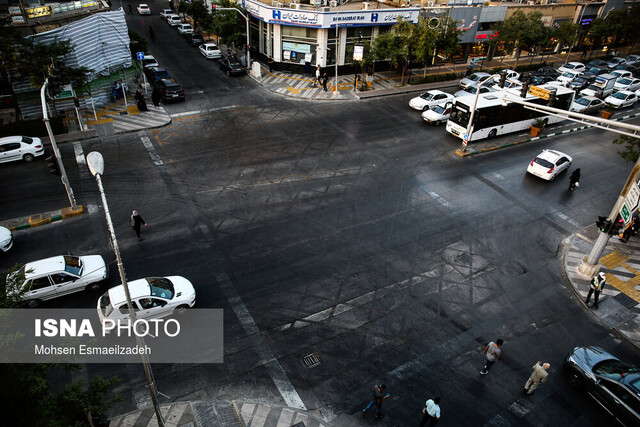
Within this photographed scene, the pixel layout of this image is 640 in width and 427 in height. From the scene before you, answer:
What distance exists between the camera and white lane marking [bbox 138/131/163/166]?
1015 inches

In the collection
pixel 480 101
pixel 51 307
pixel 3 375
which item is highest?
pixel 3 375

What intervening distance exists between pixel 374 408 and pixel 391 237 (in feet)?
30.4

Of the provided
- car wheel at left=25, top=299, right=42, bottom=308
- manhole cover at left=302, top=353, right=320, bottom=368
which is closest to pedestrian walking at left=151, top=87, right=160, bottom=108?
car wheel at left=25, top=299, right=42, bottom=308

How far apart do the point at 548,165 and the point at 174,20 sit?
5282cm

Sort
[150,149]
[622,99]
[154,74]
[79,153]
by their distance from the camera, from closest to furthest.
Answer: [79,153], [150,149], [622,99], [154,74]

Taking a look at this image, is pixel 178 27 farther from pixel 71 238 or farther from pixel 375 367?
pixel 375 367

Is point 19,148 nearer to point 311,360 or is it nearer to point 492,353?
point 311,360

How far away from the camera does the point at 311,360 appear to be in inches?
569

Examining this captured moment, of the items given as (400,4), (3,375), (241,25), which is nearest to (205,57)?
(241,25)

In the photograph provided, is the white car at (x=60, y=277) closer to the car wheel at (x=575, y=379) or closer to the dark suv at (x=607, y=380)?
the car wheel at (x=575, y=379)

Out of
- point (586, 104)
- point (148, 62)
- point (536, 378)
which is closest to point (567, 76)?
point (586, 104)

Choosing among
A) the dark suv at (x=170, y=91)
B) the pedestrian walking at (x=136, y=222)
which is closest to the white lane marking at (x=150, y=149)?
the dark suv at (x=170, y=91)

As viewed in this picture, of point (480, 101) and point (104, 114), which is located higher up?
point (480, 101)

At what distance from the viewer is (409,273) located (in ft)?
60.2
